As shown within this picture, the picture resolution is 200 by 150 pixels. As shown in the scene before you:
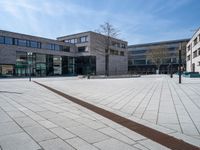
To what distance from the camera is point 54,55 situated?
58.4m

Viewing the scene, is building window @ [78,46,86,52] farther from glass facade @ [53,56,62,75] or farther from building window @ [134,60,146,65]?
building window @ [134,60,146,65]

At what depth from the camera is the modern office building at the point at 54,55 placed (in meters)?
46.2

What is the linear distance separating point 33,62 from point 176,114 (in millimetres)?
50164

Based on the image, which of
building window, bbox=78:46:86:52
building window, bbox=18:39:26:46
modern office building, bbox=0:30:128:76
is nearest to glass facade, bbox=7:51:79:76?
modern office building, bbox=0:30:128:76

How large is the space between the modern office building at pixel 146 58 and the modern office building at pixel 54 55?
20.3 meters

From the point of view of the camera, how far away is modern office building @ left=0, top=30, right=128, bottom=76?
1821 inches

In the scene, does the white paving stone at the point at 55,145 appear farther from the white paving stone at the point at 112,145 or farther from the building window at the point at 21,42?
the building window at the point at 21,42

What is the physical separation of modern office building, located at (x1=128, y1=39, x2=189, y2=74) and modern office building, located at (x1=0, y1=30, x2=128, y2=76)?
2034cm

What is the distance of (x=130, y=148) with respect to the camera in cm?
372

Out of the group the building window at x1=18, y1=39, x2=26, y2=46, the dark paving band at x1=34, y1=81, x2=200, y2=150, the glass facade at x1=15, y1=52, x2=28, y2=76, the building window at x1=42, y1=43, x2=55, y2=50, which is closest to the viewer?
the dark paving band at x1=34, y1=81, x2=200, y2=150

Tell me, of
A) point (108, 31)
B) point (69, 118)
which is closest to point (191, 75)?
point (108, 31)

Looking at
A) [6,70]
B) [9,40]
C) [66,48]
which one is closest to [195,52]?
[66,48]

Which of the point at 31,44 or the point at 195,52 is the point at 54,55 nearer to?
the point at 31,44

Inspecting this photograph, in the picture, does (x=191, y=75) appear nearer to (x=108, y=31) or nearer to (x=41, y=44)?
(x=108, y=31)
